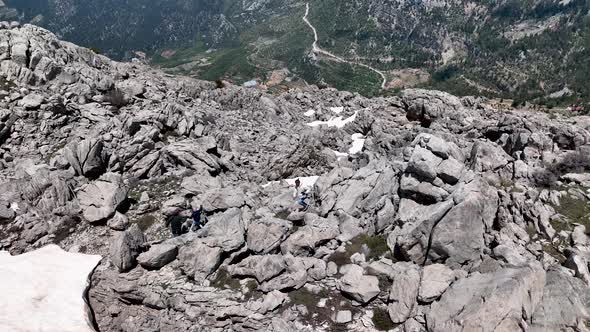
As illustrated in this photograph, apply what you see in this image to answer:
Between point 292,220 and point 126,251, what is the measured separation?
37.7 feet

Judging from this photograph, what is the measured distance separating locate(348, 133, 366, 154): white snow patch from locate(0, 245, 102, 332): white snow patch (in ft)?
110

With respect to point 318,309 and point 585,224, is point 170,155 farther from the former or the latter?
point 585,224

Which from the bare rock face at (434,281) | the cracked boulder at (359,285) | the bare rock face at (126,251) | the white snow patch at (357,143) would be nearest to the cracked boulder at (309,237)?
the cracked boulder at (359,285)

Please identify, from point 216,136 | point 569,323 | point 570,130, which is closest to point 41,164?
point 216,136

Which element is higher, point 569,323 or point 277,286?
point 569,323

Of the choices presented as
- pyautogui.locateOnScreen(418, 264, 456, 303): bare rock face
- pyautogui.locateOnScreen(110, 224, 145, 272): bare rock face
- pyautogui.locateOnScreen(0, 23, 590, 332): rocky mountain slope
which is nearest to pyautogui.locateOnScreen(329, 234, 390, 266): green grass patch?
pyautogui.locateOnScreen(0, 23, 590, 332): rocky mountain slope

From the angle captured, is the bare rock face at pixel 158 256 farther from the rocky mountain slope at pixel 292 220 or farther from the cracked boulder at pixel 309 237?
the cracked boulder at pixel 309 237

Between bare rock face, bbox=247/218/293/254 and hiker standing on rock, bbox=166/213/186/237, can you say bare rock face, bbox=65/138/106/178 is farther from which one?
bare rock face, bbox=247/218/293/254

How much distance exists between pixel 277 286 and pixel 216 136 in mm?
27809

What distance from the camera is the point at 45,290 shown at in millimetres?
23203

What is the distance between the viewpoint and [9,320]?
67.7 feet

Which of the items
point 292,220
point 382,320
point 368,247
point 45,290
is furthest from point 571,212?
point 45,290

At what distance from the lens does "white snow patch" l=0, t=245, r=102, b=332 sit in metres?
21.0

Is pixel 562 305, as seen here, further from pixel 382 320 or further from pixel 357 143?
pixel 357 143
